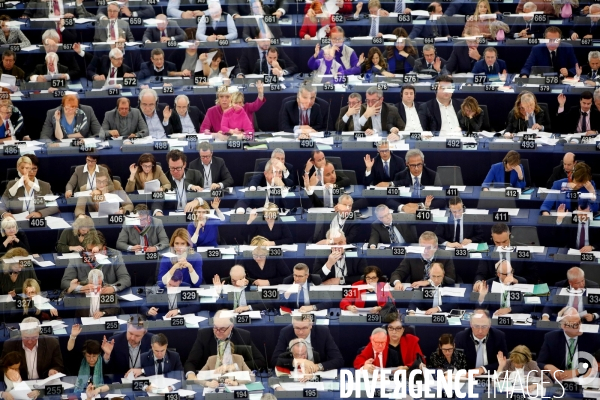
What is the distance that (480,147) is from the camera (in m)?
12.4

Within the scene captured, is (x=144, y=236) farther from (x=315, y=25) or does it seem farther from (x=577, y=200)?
(x=577, y=200)

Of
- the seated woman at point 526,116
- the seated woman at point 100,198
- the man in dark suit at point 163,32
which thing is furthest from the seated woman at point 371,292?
the man in dark suit at point 163,32

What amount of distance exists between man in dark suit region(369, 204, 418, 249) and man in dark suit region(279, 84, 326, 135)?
1.77 m

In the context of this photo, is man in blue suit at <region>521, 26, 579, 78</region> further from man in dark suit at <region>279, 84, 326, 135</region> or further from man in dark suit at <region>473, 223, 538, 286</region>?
man in dark suit at <region>473, 223, 538, 286</region>

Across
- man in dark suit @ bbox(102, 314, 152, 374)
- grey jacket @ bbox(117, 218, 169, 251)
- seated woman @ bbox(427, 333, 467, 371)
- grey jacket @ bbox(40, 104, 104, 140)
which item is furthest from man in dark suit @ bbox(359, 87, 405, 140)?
man in dark suit @ bbox(102, 314, 152, 374)

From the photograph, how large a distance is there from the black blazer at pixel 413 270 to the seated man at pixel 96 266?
2.54m

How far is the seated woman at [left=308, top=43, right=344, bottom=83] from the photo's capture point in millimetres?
13453

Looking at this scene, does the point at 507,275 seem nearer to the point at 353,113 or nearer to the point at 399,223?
the point at 399,223

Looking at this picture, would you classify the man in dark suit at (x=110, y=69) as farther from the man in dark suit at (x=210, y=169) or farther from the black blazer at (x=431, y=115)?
the black blazer at (x=431, y=115)

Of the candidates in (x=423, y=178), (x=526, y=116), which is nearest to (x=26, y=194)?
(x=423, y=178)

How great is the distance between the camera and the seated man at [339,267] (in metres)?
11.0

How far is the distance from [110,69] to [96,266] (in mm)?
3259

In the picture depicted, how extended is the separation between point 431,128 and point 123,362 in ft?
14.6

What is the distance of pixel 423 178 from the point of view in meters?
12.1
